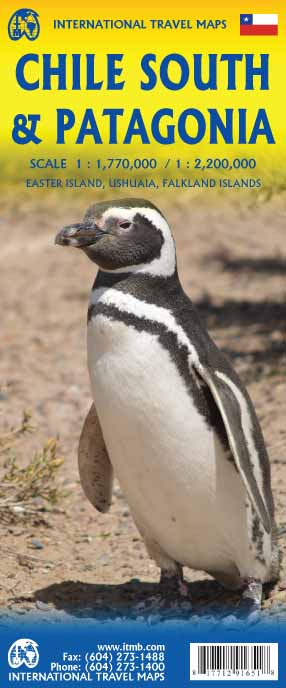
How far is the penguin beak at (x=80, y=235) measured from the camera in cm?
304

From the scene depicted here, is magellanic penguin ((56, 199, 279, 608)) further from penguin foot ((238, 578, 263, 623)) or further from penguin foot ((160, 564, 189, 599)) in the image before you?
penguin foot ((160, 564, 189, 599))

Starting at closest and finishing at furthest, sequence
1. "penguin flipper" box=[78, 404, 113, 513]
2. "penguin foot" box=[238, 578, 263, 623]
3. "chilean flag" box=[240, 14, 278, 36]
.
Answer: "chilean flag" box=[240, 14, 278, 36] → "penguin foot" box=[238, 578, 263, 623] → "penguin flipper" box=[78, 404, 113, 513]

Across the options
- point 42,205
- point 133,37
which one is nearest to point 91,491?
point 133,37

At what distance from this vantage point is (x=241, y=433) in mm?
3090

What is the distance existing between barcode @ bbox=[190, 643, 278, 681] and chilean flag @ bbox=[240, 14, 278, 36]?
1.62 metres

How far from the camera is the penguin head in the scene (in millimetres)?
3078

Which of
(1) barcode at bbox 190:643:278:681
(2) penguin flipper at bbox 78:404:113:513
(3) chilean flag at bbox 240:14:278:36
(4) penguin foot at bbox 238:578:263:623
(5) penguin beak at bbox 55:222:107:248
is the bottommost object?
(1) barcode at bbox 190:643:278:681

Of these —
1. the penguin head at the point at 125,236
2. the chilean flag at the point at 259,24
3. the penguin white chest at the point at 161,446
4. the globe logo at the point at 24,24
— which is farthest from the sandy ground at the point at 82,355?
the chilean flag at the point at 259,24

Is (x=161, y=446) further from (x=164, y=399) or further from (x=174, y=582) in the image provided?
(x=174, y=582)

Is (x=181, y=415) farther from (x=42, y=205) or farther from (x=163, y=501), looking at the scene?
(x=42, y=205)

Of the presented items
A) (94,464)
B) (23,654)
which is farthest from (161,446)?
(23,654)

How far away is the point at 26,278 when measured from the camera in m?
7.80

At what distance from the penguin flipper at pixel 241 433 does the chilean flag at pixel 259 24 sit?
0.93 m

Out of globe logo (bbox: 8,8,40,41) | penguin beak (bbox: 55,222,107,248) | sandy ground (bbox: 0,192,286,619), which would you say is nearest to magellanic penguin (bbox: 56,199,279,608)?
penguin beak (bbox: 55,222,107,248)
